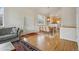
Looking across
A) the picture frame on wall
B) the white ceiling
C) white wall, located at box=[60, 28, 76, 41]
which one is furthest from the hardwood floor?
the white ceiling

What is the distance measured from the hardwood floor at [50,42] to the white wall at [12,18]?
9.5 inches

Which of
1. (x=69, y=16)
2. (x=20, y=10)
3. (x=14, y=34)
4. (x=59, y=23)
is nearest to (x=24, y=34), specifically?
(x=14, y=34)

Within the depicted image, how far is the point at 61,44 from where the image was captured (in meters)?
1.63

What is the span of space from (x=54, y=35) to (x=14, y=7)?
769mm

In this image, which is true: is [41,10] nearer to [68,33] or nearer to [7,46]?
[68,33]

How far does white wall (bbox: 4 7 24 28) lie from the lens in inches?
62.7

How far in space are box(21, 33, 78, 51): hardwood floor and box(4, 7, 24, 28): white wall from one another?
24 cm

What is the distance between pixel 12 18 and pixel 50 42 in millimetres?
701

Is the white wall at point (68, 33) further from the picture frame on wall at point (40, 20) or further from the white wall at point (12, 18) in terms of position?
the white wall at point (12, 18)

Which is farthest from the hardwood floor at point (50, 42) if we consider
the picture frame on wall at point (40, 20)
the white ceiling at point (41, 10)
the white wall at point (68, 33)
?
the white ceiling at point (41, 10)

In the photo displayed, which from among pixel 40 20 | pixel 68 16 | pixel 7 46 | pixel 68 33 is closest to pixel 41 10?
pixel 40 20

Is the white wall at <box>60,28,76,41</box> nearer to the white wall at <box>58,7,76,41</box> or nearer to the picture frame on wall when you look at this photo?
the white wall at <box>58,7,76,41</box>

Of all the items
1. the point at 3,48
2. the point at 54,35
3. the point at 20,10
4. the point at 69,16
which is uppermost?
the point at 20,10

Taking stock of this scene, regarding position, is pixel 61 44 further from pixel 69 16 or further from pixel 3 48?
pixel 3 48
